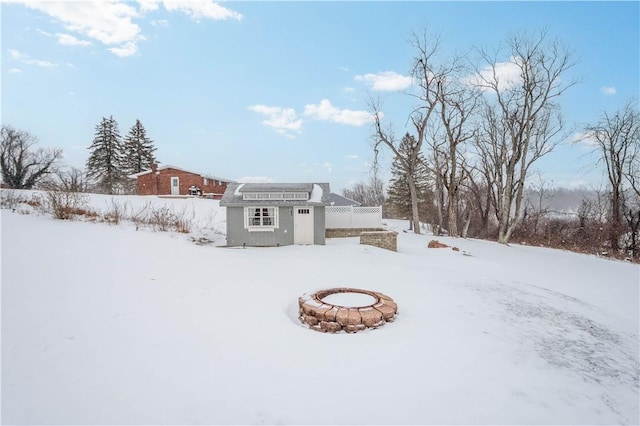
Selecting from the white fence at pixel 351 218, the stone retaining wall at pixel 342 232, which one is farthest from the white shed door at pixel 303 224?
the white fence at pixel 351 218

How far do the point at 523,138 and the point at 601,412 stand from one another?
636 inches

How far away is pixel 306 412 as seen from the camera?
2391mm

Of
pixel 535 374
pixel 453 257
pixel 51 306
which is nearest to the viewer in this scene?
pixel 535 374

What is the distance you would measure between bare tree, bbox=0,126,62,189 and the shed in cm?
2419

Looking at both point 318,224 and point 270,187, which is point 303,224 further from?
point 270,187

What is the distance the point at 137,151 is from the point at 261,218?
28.5 m

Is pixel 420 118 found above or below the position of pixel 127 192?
above

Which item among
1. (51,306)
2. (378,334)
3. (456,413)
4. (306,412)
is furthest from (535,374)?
(51,306)

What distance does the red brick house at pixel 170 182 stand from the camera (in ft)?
79.5

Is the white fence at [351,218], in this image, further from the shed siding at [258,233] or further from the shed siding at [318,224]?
the shed siding at [258,233]

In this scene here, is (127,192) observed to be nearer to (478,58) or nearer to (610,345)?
(478,58)

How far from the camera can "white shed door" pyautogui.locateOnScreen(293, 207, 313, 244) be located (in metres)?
11.1

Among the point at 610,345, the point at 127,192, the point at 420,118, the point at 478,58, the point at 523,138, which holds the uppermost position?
the point at 478,58

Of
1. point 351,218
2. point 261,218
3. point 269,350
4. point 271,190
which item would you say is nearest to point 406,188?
point 351,218
